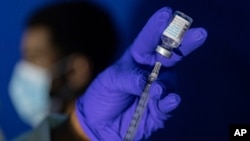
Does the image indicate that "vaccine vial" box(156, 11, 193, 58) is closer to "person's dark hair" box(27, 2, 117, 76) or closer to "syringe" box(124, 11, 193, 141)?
"syringe" box(124, 11, 193, 141)

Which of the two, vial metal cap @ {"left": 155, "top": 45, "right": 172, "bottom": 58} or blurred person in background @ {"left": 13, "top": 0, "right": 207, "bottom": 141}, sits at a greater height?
vial metal cap @ {"left": 155, "top": 45, "right": 172, "bottom": 58}

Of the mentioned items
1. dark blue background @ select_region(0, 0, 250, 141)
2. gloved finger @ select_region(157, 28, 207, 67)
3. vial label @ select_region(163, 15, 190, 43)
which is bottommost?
dark blue background @ select_region(0, 0, 250, 141)

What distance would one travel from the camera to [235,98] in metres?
1.17

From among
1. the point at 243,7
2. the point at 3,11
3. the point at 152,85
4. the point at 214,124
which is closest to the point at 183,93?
the point at 214,124

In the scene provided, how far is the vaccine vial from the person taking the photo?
78 centimetres

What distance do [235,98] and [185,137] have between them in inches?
6.7

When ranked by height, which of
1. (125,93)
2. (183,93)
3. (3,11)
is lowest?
(183,93)

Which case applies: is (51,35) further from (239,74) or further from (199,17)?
(239,74)

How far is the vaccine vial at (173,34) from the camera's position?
2.56 feet

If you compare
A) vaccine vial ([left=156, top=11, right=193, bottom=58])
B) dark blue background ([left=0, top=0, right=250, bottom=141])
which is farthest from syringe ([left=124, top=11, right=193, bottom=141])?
dark blue background ([left=0, top=0, right=250, bottom=141])

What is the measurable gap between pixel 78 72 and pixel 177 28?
44 centimetres

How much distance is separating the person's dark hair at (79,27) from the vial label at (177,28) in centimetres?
35

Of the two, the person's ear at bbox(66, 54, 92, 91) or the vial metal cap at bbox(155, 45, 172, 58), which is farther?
the person's ear at bbox(66, 54, 92, 91)

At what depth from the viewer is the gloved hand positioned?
0.81 meters
